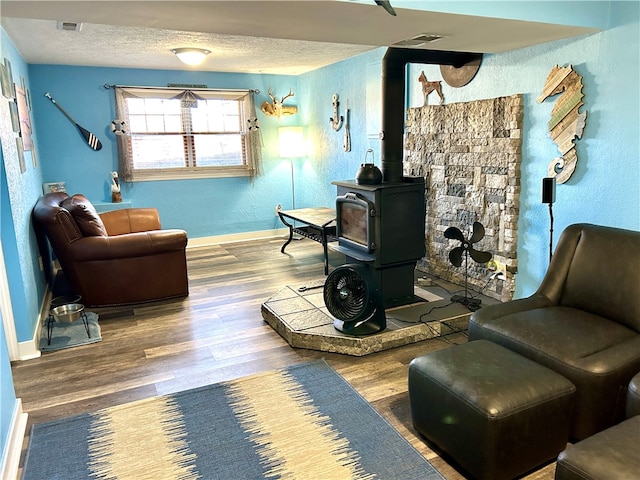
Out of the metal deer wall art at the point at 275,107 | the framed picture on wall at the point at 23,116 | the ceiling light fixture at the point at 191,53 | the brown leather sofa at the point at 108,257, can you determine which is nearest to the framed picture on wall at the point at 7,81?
the framed picture on wall at the point at 23,116

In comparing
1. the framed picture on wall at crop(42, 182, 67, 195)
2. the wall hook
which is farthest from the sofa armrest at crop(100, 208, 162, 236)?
the wall hook

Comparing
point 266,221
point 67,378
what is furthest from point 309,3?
point 266,221

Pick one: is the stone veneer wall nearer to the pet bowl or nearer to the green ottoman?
the green ottoman

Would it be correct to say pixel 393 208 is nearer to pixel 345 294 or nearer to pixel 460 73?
pixel 345 294

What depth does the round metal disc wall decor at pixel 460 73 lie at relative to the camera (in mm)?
3825

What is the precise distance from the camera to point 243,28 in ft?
8.44

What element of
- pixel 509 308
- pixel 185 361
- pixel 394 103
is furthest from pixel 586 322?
pixel 185 361

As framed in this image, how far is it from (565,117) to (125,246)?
11.3 ft

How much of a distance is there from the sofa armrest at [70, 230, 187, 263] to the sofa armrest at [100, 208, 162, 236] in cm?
131

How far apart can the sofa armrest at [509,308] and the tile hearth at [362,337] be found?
2.18 ft

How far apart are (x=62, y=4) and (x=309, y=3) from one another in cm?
106

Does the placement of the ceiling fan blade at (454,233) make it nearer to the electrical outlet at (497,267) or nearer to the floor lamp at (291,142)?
the electrical outlet at (497,267)

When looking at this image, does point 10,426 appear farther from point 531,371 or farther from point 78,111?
point 78,111

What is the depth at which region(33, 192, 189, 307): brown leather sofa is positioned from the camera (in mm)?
3832
